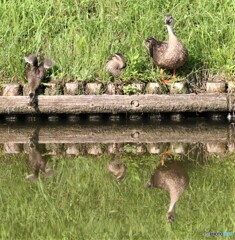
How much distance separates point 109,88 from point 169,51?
0.80 metres

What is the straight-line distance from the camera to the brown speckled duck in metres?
10.1

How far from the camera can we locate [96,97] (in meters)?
9.98

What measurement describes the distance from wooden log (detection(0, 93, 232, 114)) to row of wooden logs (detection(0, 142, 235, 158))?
865 mm

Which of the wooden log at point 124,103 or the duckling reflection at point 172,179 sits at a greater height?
the wooden log at point 124,103

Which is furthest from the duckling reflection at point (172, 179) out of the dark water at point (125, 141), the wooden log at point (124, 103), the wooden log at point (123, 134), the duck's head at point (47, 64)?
the duck's head at point (47, 64)

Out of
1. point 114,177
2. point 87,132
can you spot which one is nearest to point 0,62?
point 87,132

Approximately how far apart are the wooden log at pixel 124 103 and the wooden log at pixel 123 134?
19cm

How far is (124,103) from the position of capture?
997 centimetres

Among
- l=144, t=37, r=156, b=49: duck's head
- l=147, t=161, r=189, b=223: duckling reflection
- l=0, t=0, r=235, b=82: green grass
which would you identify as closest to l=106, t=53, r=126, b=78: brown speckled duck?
l=0, t=0, r=235, b=82: green grass

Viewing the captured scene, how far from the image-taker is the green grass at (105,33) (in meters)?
10.4

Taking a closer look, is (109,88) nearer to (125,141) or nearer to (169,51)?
(169,51)

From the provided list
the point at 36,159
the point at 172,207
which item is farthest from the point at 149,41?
the point at 172,207

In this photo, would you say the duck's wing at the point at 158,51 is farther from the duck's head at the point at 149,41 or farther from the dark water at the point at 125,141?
the dark water at the point at 125,141

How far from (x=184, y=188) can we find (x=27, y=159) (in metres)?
1.79
